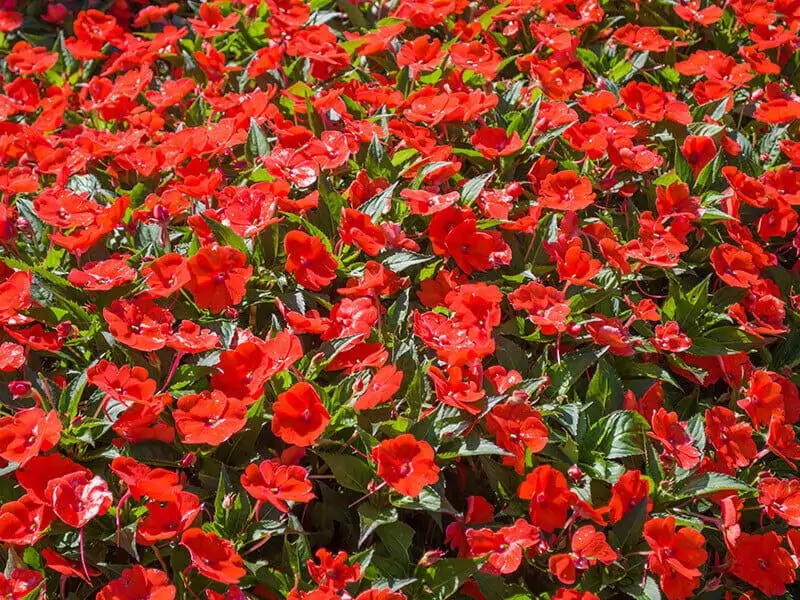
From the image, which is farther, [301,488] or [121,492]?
[121,492]

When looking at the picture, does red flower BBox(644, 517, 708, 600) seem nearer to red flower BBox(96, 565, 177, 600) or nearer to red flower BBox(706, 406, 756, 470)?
red flower BBox(706, 406, 756, 470)

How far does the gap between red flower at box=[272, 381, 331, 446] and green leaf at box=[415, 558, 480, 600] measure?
42cm

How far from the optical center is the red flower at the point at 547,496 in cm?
212

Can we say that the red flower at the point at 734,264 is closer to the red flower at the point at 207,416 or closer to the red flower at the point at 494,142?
the red flower at the point at 494,142

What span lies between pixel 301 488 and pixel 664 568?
85 centimetres

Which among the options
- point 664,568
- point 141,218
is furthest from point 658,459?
point 141,218

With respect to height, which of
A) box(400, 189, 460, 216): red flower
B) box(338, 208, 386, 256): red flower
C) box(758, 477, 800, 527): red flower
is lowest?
box(758, 477, 800, 527): red flower

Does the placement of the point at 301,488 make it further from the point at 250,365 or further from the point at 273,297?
the point at 273,297

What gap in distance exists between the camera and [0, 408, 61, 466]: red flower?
204 cm

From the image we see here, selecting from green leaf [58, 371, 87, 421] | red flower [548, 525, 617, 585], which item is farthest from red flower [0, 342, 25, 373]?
red flower [548, 525, 617, 585]

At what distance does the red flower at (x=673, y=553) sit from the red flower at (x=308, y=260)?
106 centimetres

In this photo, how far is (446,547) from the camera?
2.32 meters

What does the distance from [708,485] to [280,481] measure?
1.08 meters

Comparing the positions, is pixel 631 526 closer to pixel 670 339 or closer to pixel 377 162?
pixel 670 339
